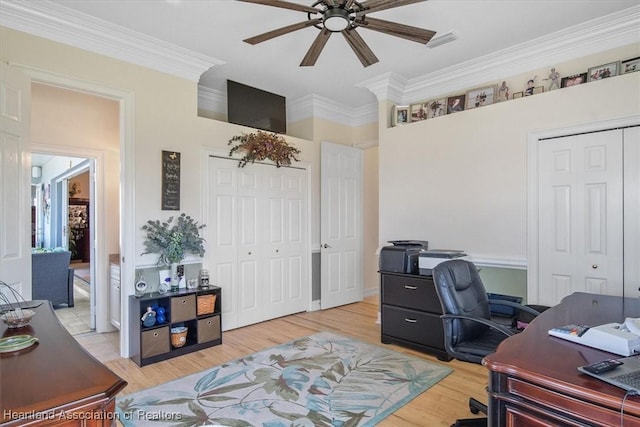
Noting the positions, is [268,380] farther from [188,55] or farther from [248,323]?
[188,55]

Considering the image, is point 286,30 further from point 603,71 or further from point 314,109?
point 603,71

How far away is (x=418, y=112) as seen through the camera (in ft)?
14.4

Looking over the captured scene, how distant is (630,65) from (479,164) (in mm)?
1422

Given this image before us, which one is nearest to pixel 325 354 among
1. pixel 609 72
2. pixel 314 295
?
pixel 314 295

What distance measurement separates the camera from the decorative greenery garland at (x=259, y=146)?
4188 millimetres

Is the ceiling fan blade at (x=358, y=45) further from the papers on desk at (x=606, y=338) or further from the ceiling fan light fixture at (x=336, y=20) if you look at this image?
the papers on desk at (x=606, y=338)

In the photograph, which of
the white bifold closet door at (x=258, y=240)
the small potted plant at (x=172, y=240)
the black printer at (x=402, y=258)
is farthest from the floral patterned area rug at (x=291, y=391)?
the small potted plant at (x=172, y=240)

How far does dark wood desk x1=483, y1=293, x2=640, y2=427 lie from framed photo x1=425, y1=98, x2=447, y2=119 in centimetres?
317

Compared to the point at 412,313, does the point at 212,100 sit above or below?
above

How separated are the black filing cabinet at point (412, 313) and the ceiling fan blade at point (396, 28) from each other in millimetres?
2129

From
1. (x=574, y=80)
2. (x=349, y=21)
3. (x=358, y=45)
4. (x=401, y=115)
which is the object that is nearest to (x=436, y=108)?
(x=401, y=115)

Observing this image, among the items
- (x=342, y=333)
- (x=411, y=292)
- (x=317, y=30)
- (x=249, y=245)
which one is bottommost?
(x=342, y=333)

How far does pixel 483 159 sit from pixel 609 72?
4.04ft

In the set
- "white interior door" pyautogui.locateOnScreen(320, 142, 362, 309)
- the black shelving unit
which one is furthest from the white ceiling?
the black shelving unit
